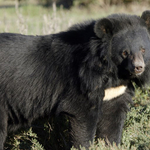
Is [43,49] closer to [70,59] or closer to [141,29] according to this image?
[70,59]

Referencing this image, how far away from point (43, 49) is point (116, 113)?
141cm

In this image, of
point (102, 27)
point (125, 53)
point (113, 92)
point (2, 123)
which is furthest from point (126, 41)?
point (2, 123)

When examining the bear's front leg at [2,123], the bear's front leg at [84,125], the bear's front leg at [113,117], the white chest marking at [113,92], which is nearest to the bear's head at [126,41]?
the white chest marking at [113,92]

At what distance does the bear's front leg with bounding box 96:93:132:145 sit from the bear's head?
1.64 ft

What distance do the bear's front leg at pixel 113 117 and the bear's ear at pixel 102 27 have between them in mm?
999

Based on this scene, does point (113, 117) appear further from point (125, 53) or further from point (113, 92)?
point (125, 53)

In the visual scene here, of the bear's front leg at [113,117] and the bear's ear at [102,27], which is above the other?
the bear's ear at [102,27]

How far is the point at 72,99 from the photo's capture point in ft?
12.7

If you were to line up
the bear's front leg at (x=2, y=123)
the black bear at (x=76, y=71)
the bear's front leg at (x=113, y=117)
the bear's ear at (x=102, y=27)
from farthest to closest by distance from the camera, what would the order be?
the bear's front leg at (x=113, y=117), the bear's front leg at (x=2, y=123), the black bear at (x=76, y=71), the bear's ear at (x=102, y=27)

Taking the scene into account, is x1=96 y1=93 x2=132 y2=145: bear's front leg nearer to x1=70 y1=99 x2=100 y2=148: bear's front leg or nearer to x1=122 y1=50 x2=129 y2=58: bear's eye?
x1=70 y1=99 x2=100 y2=148: bear's front leg

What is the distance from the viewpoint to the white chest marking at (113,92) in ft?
13.5

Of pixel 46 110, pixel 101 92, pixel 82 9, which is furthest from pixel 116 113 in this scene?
pixel 82 9

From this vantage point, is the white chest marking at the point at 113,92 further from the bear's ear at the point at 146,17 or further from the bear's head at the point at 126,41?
the bear's ear at the point at 146,17

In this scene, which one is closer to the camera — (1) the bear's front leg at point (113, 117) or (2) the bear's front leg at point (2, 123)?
(2) the bear's front leg at point (2, 123)
